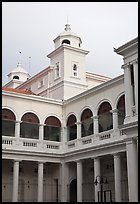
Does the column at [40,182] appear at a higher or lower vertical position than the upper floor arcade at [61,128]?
lower

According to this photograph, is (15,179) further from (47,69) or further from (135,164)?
(47,69)

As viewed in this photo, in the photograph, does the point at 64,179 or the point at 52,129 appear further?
the point at 52,129

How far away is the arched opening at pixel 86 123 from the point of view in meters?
23.5

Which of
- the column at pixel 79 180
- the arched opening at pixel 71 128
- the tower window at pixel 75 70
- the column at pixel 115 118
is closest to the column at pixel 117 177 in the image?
the column at pixel 115 118

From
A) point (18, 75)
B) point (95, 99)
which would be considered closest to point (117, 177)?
point (95, 99)

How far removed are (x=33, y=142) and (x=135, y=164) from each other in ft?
33.1

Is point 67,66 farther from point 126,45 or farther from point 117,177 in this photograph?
point 126,45

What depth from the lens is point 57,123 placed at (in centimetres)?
2548

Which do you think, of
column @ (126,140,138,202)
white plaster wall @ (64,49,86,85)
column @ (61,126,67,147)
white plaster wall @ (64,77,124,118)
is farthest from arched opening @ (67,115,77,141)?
column @ (126,140,138,202)

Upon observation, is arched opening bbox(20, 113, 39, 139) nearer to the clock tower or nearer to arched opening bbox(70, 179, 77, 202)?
the clock tower

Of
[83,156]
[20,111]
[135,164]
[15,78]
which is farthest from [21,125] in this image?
[15,78]

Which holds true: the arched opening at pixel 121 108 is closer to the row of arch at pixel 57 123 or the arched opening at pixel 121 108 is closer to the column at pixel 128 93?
the row of arch at pixel 57 123

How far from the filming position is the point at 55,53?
1197 inches

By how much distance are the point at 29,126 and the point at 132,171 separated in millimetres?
10654
